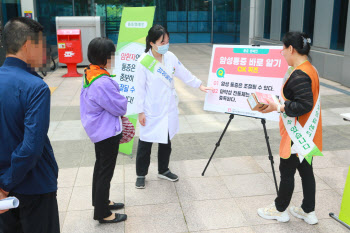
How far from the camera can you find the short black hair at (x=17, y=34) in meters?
1.73

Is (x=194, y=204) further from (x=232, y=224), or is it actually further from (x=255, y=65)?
(x=255, y=65)

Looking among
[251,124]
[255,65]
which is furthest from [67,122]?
[255,65]

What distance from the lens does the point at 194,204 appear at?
349 cm

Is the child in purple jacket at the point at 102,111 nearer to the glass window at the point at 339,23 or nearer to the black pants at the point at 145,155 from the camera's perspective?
the black pants at the point at 145,155

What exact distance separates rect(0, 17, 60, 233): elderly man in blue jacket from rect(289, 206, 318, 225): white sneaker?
2.35m

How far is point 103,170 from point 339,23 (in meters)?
9.08

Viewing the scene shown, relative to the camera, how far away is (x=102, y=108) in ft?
9.39

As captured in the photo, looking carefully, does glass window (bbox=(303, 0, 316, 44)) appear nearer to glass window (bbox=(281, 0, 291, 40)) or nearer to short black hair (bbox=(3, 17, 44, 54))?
glass window (bbox=(281, 0, 291, 40))

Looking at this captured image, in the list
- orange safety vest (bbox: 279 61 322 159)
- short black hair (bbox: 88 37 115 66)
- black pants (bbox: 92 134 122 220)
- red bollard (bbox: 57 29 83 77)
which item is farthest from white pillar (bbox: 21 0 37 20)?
orange safety vest (bbox: 279 61 322 159)

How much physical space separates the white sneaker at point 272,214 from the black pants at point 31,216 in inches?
79.3

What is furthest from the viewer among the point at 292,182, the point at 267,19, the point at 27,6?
the point at 267,19

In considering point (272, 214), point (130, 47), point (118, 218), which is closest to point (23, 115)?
point (118, 218)

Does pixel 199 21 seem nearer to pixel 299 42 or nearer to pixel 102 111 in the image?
pixel 299 42

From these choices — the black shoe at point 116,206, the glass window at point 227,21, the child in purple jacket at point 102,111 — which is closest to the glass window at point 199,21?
the glass window at point 227,21
